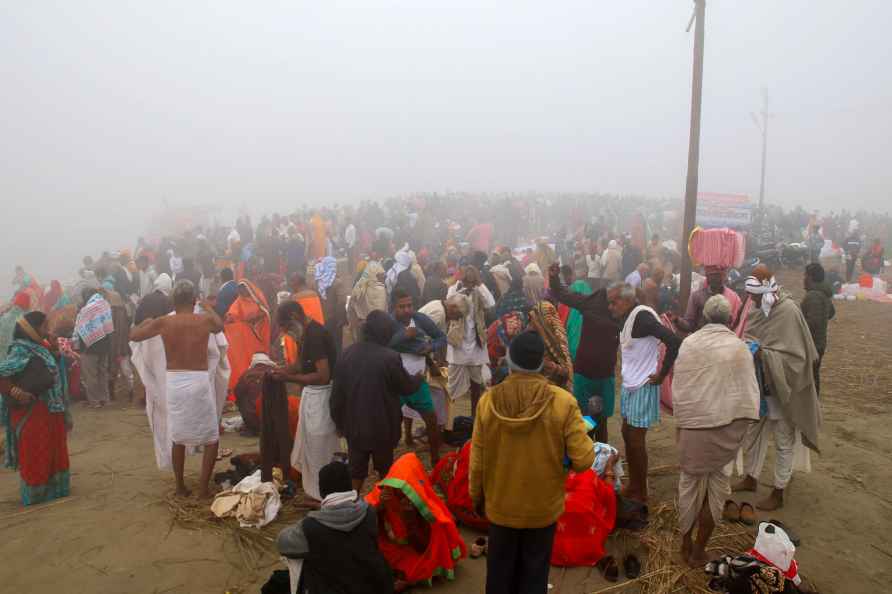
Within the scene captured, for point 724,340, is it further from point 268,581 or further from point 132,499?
point 132,499

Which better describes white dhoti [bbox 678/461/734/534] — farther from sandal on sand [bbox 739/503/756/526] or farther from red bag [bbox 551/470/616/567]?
sandal on sand [bbox 739/503/756/526]

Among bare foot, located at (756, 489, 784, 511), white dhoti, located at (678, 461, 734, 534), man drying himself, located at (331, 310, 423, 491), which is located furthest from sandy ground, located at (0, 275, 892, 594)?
man drying himself, located at (331, 310, 423, 491)

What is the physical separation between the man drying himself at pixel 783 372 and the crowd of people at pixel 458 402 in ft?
0.05

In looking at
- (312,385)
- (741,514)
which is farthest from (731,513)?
(312,385)

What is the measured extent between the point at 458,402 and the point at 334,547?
5.61m

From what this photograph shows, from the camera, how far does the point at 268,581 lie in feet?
13.1

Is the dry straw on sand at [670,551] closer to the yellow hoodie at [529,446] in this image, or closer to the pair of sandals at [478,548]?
the pair of sandals at [478,548]

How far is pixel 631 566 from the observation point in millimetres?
4316

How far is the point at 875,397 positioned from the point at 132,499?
950cm

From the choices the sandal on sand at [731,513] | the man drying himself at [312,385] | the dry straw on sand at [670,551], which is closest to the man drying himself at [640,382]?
the dry straw on sand at [670,551]

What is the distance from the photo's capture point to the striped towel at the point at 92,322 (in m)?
8.69

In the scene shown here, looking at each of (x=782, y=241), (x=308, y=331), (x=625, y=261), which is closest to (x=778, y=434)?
(x=308, y=331)

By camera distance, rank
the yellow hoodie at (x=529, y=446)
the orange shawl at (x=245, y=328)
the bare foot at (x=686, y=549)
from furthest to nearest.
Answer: the orange shawl at (x=245, y=328), the bare foot at (x=686, y=549), the yellow hoodie at (x=529, y=446)

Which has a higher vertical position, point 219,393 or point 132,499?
point 219,393
